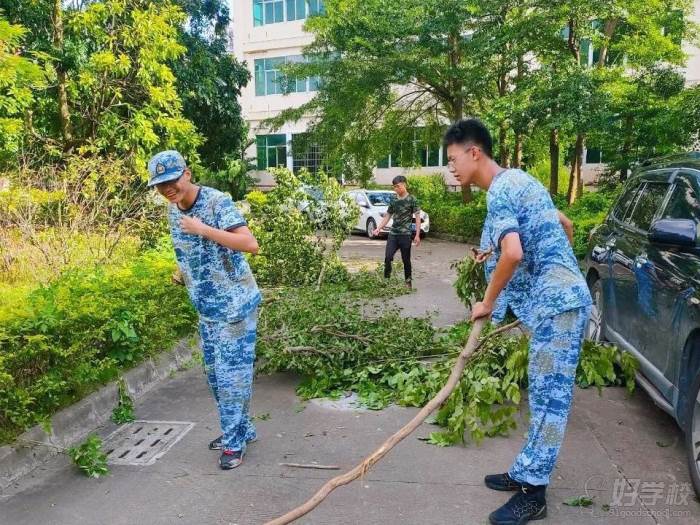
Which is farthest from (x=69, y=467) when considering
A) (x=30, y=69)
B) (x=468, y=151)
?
(x=30, y=69)

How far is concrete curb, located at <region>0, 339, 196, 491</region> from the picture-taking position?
3.49 metres

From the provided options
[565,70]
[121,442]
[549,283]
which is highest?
[565,70]

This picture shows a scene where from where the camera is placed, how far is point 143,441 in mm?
3982

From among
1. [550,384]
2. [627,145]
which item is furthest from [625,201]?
[627,145]

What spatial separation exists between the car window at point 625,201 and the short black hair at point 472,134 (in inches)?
112

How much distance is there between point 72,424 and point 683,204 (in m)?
4.47

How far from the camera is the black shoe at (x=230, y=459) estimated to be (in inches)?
139

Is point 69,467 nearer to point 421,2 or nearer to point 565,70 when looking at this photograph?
point 565,70

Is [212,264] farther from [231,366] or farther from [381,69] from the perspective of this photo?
[381,69]

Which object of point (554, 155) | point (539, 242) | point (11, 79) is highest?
point (11, 79)

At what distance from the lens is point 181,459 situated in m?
3.70

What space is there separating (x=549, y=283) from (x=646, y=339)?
1.56 meters

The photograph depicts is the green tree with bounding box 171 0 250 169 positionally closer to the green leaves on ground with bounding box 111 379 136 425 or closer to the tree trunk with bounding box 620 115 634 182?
the tree trunk with bounding box 620 115 634 182

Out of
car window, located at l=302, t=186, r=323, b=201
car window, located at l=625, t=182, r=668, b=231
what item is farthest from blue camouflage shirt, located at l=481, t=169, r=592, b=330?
car window, located at l=302, t=186, r=323, b=201
